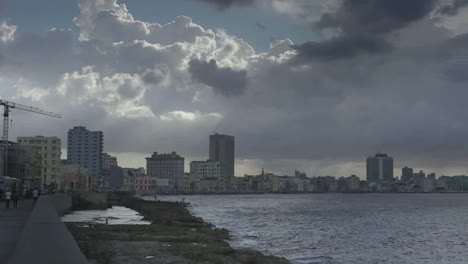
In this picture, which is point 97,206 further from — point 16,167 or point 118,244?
point 118,244

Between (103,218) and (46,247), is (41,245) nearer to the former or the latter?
(46,247)

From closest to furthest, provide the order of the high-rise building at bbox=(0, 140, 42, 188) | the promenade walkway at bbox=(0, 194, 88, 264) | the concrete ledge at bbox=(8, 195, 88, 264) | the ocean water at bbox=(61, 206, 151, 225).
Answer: the concrete ledge at bbox=(8, 195, 88, 264) → the promenade walkway at bbox=(0, 194, 88, 264) → the ocean water at bbox=(61, 206, 151, 225) → the high-rise building at bbox=(0, 140, 42, 188)

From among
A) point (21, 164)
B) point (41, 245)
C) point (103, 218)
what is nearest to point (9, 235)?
point (41, 245)

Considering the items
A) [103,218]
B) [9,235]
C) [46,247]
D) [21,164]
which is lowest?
→ [103,218]

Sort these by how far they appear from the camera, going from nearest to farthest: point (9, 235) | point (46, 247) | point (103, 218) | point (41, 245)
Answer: point (46, 247) < point (41, 245) < point (9, 235) < point (103, 218)

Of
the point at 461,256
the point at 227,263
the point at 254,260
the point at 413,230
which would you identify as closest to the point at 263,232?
the point at 413,230

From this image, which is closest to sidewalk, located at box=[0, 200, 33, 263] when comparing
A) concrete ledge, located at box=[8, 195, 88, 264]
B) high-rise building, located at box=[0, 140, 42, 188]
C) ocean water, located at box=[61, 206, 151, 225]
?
concrete ledge, located at box=[8, 195, 88, 264]

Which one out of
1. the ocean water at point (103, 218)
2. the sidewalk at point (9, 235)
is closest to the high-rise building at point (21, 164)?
the ocean water at point (103, 218)

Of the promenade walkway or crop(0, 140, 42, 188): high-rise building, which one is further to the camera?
crop(0, 140, 42, 188): high-rise building

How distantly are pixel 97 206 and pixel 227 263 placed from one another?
306ft

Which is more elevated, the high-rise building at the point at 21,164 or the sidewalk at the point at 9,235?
the high-rise building at the point at 21,164

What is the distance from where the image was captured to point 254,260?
30.5 metres

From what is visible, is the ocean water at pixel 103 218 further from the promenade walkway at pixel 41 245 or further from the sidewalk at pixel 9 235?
the promenade walkway at pixel 41 245

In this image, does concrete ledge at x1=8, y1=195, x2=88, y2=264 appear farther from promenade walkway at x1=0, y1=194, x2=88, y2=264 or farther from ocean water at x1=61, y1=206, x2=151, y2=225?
ocean water at x1=61, y1=206, x2=151, y2=225
